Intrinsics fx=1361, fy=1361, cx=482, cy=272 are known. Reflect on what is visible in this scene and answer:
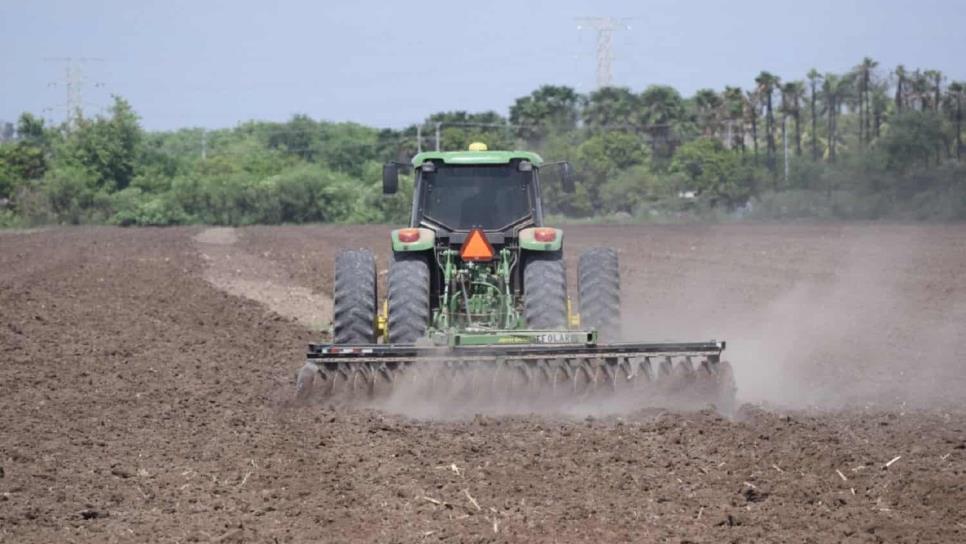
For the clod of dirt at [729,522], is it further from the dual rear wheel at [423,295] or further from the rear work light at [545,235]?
the rear work light at [545,235]

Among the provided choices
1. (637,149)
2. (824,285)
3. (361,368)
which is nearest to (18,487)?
(361,368)

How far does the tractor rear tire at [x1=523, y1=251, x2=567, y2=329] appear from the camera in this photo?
11.8 meters

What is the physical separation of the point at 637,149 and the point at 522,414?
5546 cm

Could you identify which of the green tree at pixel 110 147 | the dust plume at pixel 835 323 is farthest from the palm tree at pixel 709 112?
the dust plume at pixel 835 323

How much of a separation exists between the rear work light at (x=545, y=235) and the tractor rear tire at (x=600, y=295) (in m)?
0.66

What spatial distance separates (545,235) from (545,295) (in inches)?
21.2

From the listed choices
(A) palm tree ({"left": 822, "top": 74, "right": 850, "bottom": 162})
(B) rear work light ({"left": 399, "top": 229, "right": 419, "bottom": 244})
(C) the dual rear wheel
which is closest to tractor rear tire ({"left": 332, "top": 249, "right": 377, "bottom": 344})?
(C) the dual rear wheel

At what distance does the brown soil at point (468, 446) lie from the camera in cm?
723

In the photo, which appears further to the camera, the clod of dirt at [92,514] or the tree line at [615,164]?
the tree line at [615,164]

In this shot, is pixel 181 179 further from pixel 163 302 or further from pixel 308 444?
pixel 308 444

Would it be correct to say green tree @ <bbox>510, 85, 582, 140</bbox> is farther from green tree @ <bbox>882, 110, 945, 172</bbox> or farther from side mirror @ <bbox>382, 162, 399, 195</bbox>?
side mirror @ <bbox>382, 162, 399, 195</bbox>

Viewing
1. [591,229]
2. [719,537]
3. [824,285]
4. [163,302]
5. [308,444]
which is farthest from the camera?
[591,229]

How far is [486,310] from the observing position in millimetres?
12312

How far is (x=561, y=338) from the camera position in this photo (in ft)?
36.1
